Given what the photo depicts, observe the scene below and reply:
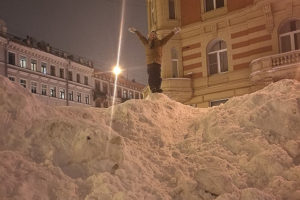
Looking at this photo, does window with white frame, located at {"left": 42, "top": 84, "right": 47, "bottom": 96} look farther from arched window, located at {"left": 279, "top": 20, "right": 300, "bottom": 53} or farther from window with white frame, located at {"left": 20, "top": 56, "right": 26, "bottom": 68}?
arched window, located at {"left": 279, "top": 20, "right": 300, "bottom": 53}

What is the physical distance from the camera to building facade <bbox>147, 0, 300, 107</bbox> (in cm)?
1602

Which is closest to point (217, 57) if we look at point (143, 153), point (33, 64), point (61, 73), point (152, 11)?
point (152, 11)

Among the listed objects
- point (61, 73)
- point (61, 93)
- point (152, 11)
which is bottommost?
point (61, 93)

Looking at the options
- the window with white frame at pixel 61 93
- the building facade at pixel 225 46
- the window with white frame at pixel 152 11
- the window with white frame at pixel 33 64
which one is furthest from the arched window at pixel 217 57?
the window with white frame at pixel 61 93

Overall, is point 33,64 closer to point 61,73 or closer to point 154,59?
point 61,73

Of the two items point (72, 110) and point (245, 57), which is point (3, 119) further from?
point (245, 57)

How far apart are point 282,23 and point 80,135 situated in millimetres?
14187

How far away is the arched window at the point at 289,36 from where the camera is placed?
Result: 52.6 feet

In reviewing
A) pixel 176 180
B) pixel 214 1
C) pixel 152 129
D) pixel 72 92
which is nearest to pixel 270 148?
pixel 176 180

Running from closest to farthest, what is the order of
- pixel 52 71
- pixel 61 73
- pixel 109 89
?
pixel 52 71 → pixel 61 73 → pixel 109 89

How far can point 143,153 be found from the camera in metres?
6.00

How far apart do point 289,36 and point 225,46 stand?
11.2ft

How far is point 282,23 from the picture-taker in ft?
53.5

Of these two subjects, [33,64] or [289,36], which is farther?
[33,64]
